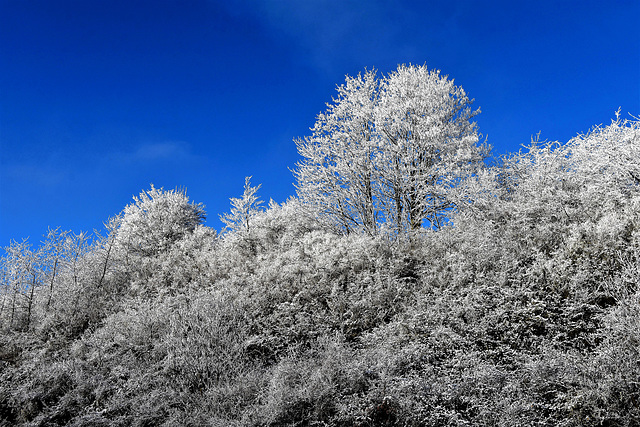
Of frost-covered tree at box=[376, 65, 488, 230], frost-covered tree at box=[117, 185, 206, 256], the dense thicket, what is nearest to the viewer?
the dense thicket

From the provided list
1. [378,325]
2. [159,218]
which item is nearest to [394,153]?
[378,325]

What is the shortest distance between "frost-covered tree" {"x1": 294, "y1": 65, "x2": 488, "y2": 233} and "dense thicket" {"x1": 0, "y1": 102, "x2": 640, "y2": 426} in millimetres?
1595

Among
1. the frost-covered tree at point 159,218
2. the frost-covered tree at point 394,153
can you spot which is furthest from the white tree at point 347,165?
the frost-covered tree at point 159,218

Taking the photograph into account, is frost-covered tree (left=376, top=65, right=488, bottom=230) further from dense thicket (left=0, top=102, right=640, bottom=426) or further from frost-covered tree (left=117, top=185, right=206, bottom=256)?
frost-covered tree (left=117, top=185, right=206, bottom=256)

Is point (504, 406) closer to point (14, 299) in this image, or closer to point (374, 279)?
point (374, 279)

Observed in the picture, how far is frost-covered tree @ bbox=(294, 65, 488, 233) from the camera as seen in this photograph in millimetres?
13586

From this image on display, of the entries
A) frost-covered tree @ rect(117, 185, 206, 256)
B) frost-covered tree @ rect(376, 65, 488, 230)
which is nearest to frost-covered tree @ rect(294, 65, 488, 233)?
frost-covered tree @ rect(376, 65, 488, 230)

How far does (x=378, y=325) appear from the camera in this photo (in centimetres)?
743

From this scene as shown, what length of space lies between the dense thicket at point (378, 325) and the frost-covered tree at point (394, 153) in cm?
160

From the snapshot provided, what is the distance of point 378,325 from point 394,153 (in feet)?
26.9

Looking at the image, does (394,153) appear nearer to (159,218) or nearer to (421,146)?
(421,146)

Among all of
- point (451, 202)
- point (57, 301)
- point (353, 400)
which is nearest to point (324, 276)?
point (353, 400)

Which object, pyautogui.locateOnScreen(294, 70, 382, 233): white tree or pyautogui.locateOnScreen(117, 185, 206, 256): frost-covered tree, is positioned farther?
pyautogui.locateOnScreen(117, 185, 206, 256): frost-covered tree

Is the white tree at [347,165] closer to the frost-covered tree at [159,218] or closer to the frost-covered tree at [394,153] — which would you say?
the frost-covered tree at [394,153]
